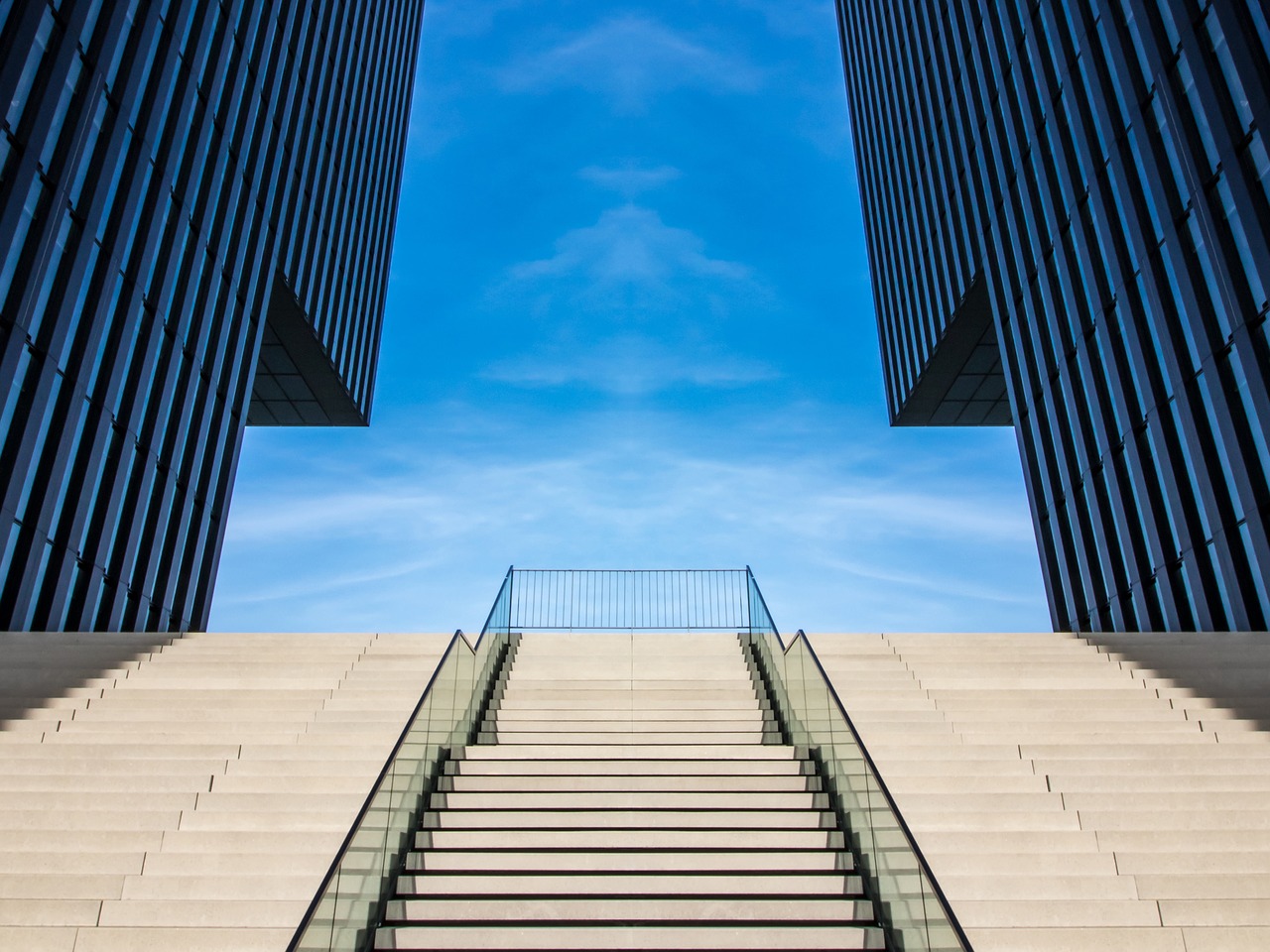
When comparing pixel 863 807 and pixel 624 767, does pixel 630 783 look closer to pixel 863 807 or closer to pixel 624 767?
pixel 624 767

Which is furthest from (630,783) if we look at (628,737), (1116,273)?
(1116,273)

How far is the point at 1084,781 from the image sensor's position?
25.3 feet

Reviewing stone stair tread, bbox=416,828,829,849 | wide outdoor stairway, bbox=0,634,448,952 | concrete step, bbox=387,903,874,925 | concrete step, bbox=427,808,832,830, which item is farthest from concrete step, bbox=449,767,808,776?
concrete step, bbox=387,903,874,925

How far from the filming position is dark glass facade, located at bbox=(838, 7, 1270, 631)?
14.4 metres

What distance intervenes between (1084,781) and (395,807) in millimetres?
5585

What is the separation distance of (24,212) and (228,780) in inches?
439

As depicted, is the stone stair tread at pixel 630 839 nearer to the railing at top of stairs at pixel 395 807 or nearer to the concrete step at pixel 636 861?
the concrete step at pixel 636 861

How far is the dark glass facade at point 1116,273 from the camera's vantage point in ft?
47.3

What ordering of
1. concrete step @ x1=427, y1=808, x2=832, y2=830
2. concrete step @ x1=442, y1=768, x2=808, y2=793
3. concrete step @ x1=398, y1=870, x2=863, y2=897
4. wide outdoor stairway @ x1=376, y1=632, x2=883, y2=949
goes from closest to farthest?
wide outdoor stairway @ x1=376, y1=632, x2=883, y2=949, concrete step @ x1=398, y1=870, x2=863, y2=897, concrete step @ x1=427, y1=808, x2=832, y2=830, concrete step @ x1=442, y1=768, x2=808, y2=793

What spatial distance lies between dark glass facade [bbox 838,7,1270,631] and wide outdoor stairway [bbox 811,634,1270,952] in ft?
13.6

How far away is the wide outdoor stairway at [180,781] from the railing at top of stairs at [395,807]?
531 millimetres

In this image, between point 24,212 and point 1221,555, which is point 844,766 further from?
point 24,212

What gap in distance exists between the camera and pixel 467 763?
334 inches

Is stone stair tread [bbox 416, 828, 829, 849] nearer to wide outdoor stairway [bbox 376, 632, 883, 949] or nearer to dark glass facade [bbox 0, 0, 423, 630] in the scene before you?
wide outdoor stairway [bbox 376, 632, 883, 949]
